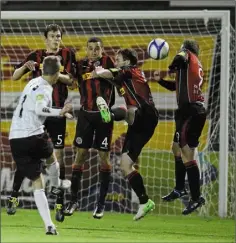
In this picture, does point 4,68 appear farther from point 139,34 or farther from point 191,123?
point 191,123

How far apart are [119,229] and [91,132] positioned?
1.21 m

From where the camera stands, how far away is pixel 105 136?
9.65 m

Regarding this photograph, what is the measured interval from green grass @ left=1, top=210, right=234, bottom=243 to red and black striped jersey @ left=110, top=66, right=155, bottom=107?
1.42m

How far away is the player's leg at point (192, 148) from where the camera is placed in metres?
9.42

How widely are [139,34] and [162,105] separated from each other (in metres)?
1.29

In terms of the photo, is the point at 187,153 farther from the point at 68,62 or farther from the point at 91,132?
the point at 68,62

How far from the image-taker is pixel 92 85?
32.0 ft

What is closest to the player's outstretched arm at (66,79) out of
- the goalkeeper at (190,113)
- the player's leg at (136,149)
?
the player's leg at (136,149)

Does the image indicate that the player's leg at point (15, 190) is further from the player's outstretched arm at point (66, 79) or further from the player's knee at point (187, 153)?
the player's knee at point (187, 153)

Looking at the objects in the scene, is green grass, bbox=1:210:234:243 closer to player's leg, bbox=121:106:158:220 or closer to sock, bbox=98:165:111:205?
sock, bbox=98:165:111:205

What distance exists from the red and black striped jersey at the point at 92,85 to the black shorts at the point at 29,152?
6.44 ft

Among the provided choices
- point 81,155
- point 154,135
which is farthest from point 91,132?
point 154,135

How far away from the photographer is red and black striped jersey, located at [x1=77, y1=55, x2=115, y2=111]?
972cm

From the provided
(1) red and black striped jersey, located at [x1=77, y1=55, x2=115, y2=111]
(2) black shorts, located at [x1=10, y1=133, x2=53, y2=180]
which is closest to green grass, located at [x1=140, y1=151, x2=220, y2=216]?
(1) red and black striped jersey, located at [x1=77, y1=55, x2=115, y2=111]
